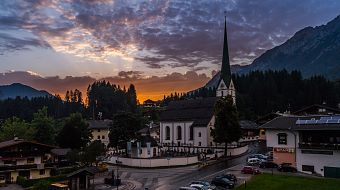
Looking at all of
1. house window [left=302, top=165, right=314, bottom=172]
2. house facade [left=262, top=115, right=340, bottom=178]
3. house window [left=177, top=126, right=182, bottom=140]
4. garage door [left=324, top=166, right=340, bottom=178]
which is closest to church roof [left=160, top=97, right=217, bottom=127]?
house window [left=177, top=126, right=182, bottom=140]

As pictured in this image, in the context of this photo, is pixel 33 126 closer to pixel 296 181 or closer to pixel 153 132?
pixel 153 132

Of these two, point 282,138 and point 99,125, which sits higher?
point 99,125

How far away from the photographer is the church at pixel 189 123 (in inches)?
3398

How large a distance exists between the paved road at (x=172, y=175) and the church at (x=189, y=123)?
18970mm

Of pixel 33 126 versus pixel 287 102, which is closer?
pixel 33 126

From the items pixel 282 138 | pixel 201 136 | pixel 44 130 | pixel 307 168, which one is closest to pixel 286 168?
pixel 307 168

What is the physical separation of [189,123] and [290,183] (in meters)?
48.6

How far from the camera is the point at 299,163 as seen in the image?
175ft

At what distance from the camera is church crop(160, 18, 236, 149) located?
283 feet

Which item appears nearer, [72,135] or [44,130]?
[72,135]

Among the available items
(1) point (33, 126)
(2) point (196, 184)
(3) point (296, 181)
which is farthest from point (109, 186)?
(1) point (33, 126)

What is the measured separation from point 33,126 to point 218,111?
43326 millimetres

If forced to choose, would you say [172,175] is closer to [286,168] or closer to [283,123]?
[286,168]

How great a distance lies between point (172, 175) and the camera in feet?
186
